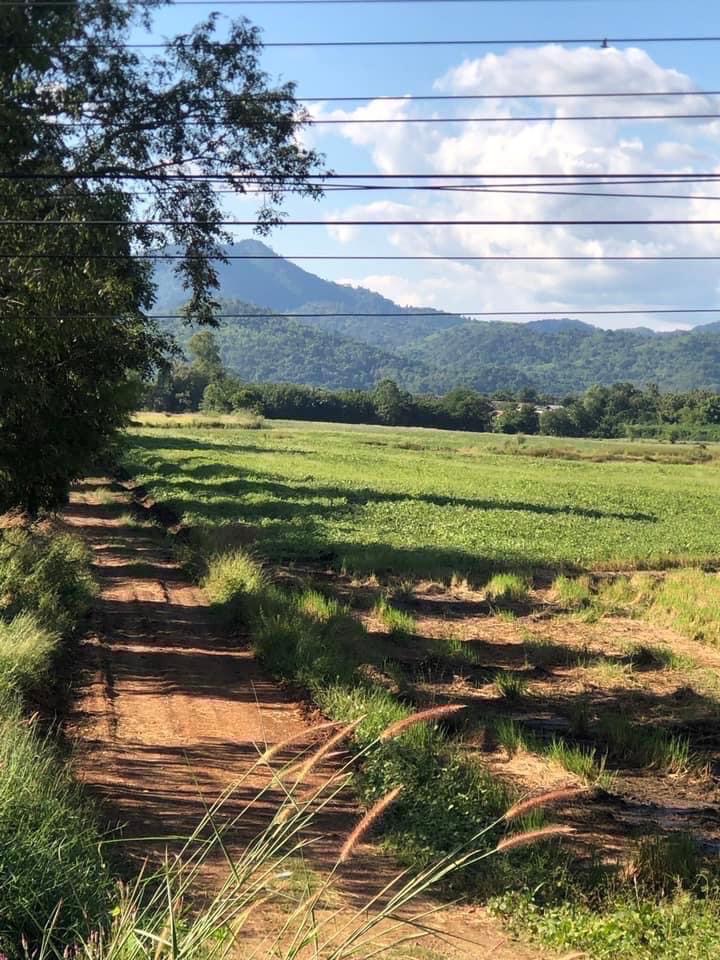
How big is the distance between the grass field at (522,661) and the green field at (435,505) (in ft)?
0.62

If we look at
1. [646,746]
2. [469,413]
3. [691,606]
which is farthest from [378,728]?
[469,413]

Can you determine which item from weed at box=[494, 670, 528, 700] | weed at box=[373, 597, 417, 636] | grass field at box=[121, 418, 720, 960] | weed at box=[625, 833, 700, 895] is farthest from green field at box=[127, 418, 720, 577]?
weed at box=[625, 833, 700, 895]

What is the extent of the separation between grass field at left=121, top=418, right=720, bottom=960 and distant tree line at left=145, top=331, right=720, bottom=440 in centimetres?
9714

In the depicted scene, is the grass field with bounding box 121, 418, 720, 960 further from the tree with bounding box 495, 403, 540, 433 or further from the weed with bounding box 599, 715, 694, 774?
the tree with bounding box 495, 403, 540, 433

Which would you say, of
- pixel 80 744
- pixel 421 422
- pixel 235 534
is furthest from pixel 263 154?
pixel 421 422

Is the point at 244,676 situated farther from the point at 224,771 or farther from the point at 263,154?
the point at 263,154

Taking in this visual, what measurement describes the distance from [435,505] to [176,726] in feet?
87.3

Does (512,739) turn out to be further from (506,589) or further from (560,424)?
(560,424)

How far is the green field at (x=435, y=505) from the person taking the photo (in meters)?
24.9

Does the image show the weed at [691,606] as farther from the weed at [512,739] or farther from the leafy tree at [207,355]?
the leafy tree at [207,355]

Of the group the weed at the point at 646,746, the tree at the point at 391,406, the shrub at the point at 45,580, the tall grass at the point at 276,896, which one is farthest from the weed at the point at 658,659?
the tree at the point at 391,406

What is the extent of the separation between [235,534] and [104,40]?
579 inches

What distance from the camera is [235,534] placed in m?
24.8

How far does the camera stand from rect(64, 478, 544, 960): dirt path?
6879mm
